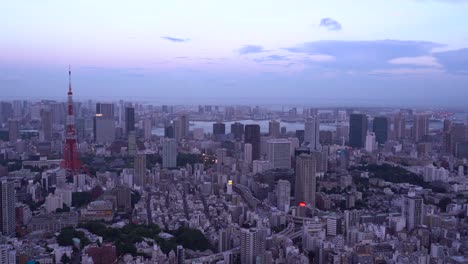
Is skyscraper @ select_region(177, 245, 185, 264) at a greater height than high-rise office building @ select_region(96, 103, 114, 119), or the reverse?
high-rise office building @ select_region(96, 103, 114, 119)

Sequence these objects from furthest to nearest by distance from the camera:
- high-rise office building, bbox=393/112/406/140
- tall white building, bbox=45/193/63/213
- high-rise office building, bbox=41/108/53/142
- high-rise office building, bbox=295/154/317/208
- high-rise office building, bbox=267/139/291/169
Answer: high-rise office building, bbox=393/112/406/140
high-rise office building, bbox=41/108/53/142
high-rise office building, bbox=267/139/291/169
high-rise office building, bbox=295/154/317/208
tall white building, bbox=45/193/63/213

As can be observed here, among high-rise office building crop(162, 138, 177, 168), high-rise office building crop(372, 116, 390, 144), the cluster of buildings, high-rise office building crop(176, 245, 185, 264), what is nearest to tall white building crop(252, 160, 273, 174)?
the cluster of buildings

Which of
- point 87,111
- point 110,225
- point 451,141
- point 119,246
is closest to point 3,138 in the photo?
point 87,111

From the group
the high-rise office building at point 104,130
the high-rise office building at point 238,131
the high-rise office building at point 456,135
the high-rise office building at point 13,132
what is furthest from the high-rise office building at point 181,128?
the high-rise office building at point 456,135

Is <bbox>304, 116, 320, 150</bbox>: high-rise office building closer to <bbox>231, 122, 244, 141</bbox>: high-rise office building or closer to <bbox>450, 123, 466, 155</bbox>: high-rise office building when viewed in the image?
<bbox>231, 122, 244, 141</bbox>: high-rise office building

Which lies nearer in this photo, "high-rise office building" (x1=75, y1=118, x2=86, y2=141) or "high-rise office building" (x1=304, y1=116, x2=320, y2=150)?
"high-rise office building" (x1=304, y1=116, x2=320, y2=150)

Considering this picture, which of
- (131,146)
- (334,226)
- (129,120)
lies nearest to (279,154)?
(131,146)

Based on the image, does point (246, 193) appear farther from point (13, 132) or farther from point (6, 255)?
point (13, 132)
